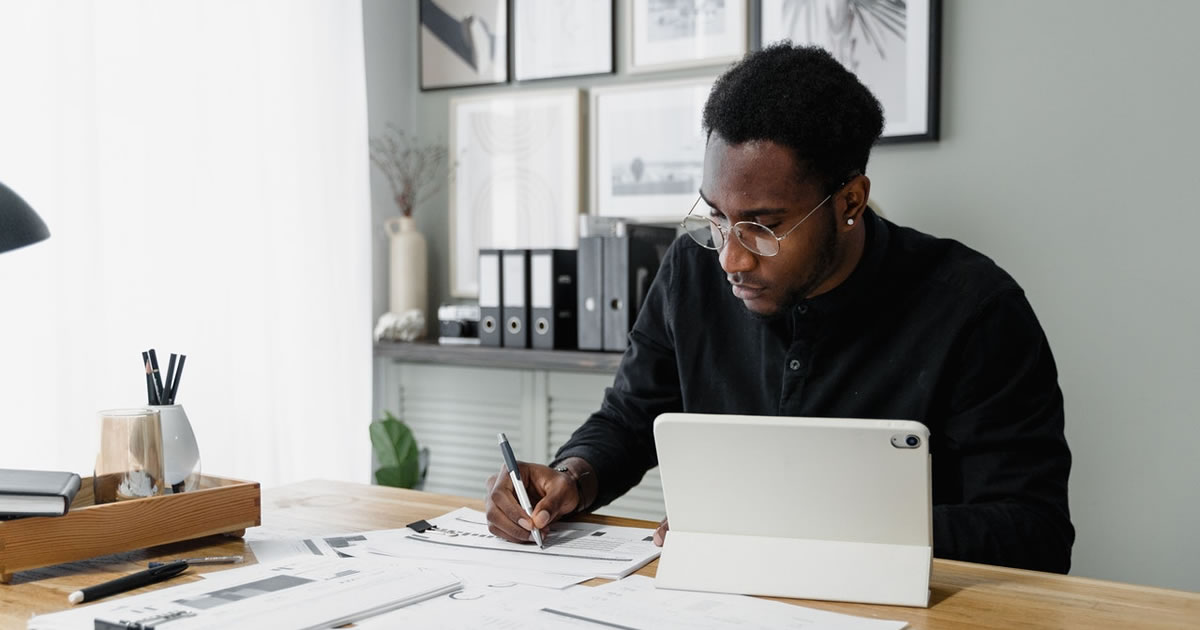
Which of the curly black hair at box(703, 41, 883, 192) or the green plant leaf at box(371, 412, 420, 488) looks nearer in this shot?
the curly black hair at box(703, 41, 883, 192)

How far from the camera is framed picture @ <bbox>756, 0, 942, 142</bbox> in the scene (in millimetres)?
2693

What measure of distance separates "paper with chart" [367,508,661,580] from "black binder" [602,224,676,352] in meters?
1.45

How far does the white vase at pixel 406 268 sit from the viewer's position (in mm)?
3314

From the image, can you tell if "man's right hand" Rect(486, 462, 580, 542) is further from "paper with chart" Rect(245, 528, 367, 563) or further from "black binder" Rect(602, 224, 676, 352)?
"black binder" Rect(602, 224, 676, 352)

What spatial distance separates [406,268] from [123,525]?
2150mm

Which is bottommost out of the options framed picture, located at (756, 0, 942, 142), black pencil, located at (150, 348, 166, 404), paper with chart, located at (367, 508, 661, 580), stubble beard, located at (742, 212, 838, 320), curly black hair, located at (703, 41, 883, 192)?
paper with chart, located at (367, 508, 661, 580)

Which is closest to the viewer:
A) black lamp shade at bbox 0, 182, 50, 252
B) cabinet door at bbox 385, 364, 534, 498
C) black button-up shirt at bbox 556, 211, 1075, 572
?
black lamp shade at bbox 0, 182, 50, 252

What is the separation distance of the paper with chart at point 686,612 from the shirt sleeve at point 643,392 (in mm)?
568

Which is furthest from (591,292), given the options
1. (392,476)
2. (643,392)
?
(643,392)

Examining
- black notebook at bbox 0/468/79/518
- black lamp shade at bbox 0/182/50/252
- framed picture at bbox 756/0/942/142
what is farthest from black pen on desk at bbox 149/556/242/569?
framed picture at bbox 756/0/942/142

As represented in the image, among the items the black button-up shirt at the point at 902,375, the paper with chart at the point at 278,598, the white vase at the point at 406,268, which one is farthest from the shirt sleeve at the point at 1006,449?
the white vase at the point at 406,268

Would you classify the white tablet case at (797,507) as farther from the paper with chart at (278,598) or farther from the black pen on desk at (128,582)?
the black pen on desk at (128,582)

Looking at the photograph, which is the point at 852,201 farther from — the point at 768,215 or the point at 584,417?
the point at 584,417

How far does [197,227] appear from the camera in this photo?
8.86ft
